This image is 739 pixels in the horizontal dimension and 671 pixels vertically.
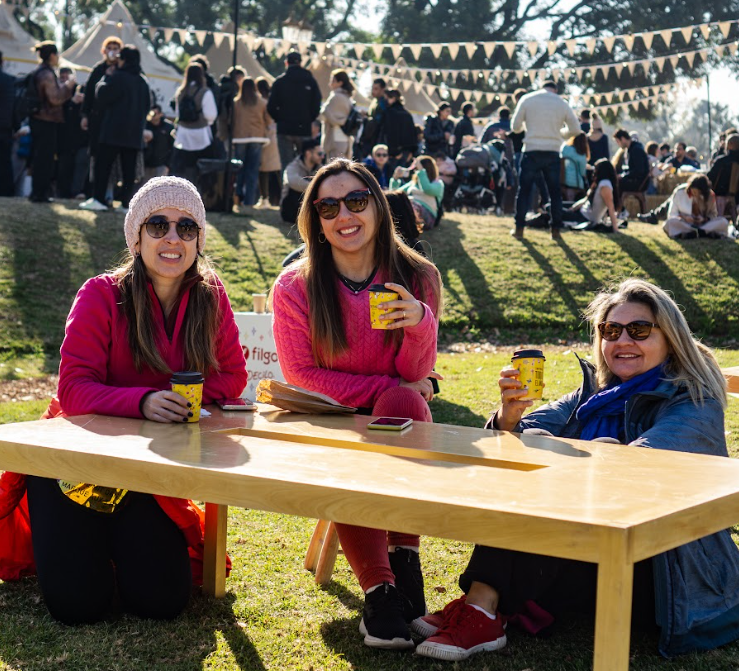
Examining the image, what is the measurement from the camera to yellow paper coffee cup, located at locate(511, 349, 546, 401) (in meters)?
3.02

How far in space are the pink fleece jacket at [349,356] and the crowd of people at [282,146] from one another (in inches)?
288

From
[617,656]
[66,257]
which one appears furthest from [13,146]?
[617,656]

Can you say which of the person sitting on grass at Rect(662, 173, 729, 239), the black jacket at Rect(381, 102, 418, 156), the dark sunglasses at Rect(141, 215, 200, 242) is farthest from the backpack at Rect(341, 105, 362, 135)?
the dark sunglasses at Rect(141, 215, 200, 242)

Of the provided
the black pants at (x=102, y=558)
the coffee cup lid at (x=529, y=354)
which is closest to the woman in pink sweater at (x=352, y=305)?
the coffee cup lid at (x=529, y=354)

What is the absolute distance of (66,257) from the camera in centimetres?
1078

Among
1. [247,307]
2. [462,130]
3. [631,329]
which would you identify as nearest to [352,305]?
[631,329]

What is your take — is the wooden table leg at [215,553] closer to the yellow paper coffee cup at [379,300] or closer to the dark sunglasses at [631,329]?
the yellow paper coffee cup at [379,300]

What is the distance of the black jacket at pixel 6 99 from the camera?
12016mm

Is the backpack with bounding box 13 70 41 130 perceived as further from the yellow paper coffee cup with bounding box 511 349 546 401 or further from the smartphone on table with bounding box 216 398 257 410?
the yellow paper coffee cup with bounding box 511 349 546 401

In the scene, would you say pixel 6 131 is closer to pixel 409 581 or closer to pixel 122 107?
pixel 122 107

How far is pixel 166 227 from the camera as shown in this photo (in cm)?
350

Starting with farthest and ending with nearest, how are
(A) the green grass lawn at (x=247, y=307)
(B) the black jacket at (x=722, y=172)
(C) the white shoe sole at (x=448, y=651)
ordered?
(B) the black jacket at (x=722, y=172)
(A) the green grass lawn at (x=247, y=307)
(C) the white shoe sole at (x=448, y=651)

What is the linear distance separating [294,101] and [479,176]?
158 inches

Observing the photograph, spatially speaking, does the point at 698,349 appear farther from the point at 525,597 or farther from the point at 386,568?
the point at 386,568
